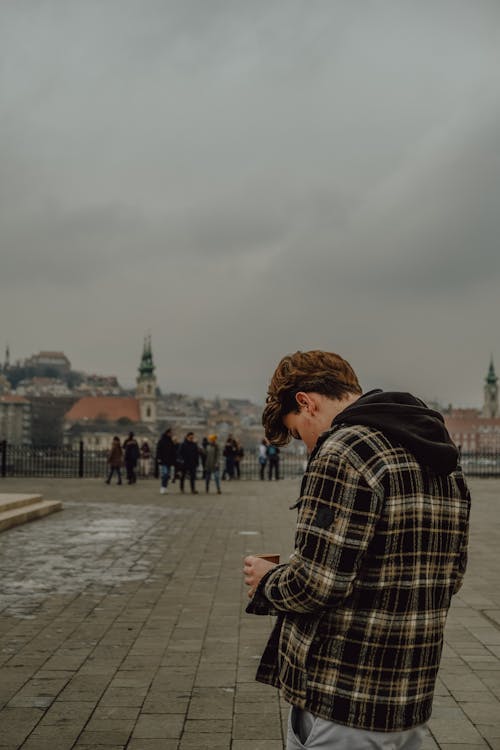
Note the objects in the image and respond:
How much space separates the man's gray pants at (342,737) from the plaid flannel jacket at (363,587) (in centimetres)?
3

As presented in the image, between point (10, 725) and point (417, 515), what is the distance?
3390 millimetres

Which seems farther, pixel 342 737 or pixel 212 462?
pixel 212 462

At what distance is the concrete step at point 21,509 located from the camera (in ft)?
47.5

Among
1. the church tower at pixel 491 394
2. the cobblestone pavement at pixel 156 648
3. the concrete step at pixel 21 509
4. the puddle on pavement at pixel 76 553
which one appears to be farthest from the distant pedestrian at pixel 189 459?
the church tower at pixel 491 394

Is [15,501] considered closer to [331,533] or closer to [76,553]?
[76,553]

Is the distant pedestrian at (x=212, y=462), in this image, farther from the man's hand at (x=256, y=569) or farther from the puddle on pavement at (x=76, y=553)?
the man's hand at (x=256, y=569)

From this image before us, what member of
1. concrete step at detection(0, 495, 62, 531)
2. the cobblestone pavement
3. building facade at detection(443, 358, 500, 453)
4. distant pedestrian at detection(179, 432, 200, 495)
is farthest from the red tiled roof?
the cobblestone pavement

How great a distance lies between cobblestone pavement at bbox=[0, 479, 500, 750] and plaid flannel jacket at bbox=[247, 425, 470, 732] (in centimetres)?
243

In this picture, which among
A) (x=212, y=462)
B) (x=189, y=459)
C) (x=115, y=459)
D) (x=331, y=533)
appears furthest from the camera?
(x=115, y=459)

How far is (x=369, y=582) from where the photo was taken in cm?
211

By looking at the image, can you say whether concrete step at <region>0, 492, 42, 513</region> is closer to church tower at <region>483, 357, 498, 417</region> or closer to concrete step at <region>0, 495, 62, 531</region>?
concrete step at <region>0, 495, 62, 531</region>

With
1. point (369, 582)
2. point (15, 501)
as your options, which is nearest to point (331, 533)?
point (369, 582)

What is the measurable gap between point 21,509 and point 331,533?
14633mm

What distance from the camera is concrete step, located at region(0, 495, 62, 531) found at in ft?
47.5
